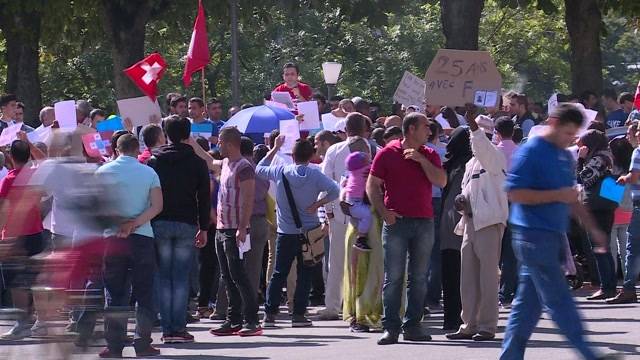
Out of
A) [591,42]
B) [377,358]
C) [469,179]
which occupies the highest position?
[591,42]

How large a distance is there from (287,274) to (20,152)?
285 centimetres

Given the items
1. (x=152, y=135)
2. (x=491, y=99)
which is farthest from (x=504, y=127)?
(x=491, y=99)

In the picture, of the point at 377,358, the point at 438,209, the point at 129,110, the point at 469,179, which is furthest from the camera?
the point at 129,110

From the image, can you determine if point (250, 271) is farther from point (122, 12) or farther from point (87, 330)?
point (122, 12)

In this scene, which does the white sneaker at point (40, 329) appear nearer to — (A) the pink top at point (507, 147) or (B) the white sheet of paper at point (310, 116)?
(A) the pink top at point (507, 147)

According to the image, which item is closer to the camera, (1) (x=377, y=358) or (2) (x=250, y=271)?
(1) (x=377, y=358)

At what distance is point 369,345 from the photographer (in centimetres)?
1307

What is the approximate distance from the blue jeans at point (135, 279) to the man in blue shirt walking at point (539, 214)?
3131mm

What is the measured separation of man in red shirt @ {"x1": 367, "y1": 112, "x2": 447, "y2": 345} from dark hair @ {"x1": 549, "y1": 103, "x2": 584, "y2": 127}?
2.61 meters

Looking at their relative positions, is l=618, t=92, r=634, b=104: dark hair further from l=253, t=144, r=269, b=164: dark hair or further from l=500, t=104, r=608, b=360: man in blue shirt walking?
l=500, t=104, r=608, b=360: man in blue shirt walking

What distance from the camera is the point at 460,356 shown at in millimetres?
12102

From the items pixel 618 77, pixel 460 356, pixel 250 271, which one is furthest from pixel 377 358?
pixel 618 77

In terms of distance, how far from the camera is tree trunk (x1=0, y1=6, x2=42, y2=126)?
104 ft

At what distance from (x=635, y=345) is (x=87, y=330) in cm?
516
